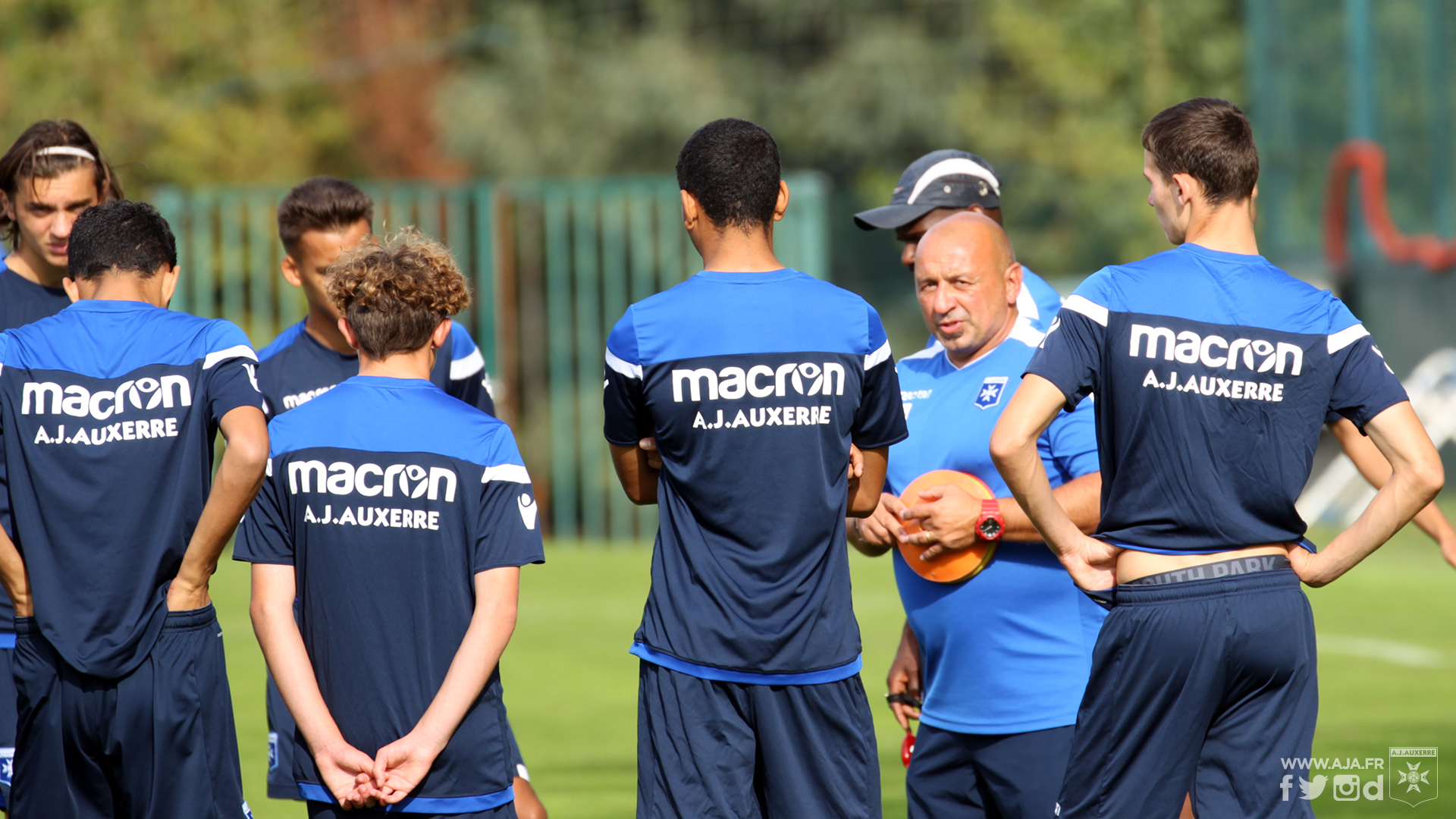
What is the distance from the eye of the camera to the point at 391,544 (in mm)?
3387

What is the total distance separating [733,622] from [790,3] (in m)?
26.3

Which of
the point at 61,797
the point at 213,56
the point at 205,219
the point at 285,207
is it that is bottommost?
the point at 61,797

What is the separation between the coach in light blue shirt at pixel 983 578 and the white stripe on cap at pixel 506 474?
121 centimetres

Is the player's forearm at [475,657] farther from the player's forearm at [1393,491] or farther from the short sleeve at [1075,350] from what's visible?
the player's forearm at [1393,491]

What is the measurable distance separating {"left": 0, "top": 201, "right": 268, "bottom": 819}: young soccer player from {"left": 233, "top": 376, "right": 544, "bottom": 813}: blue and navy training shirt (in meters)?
0.33

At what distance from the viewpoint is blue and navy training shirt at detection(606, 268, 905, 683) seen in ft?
11.4

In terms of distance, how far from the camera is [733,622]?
3.48m

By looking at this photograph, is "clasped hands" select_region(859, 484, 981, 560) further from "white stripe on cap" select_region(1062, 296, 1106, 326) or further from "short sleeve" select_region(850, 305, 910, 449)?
"white stripe on cap" select_region(1062, 296, 1106, 326)

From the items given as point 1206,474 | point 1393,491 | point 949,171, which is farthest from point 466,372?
point 1393,491

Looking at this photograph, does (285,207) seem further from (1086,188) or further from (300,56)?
(300,56)

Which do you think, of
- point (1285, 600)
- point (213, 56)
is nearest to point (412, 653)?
point (1285, 600)

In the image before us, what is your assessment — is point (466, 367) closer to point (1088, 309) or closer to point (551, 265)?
point (1088, 309)

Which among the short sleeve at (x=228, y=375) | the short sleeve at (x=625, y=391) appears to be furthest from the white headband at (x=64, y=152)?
the short sleeve at (x=625, y=391)

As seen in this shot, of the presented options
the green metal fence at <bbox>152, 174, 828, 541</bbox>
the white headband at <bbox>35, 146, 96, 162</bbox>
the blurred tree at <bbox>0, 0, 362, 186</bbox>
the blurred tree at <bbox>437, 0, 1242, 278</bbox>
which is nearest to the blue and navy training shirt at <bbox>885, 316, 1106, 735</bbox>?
the white headband at <bbox>35, 146, 96, 162</bbox>
